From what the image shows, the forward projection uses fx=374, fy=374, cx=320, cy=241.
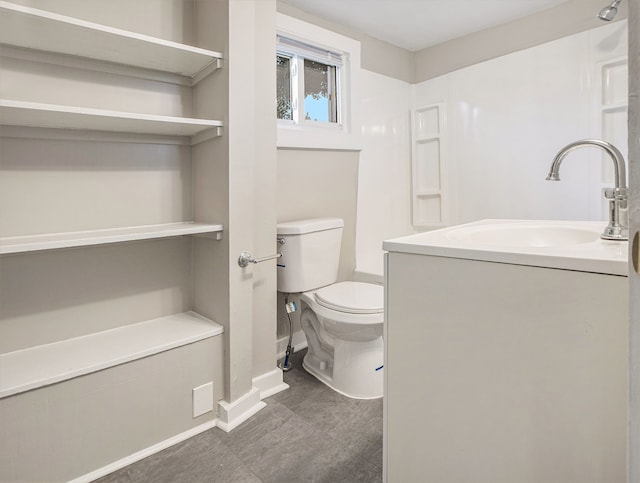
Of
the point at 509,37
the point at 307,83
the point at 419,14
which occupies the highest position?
the point at 419,14

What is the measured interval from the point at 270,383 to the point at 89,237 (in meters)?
1.05

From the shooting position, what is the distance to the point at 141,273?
167 cm

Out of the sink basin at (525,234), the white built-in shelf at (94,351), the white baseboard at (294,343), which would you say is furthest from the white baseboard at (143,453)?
the sink basin at (525,234)

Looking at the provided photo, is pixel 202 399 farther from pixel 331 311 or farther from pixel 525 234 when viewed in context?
pixel 525 234

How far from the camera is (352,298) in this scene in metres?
1.86

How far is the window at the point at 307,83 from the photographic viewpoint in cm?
234

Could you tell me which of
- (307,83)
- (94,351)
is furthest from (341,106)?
(94,351)

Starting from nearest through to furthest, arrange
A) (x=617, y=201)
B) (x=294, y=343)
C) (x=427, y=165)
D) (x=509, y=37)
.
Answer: (x=617, y=201) → (x=294, y=343) → (x=509, y=37) → (x=427, y=165)

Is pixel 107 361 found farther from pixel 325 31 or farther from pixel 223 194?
pixel 325 31

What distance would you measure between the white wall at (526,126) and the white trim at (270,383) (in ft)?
6.06

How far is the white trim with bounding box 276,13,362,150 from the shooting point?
2242 mm

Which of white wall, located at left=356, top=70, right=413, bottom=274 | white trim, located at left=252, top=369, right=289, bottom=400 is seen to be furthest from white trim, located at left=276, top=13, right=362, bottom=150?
white trim, located at left=252, top=369, right=289, bottom=400

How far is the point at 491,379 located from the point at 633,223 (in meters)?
0.54

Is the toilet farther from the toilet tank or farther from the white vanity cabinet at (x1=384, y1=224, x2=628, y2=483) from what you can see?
the white vanity cabinet at (x1=384, y1=224, x2=628, y2=483)
